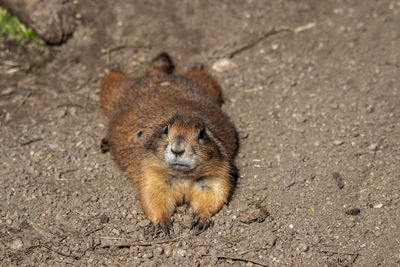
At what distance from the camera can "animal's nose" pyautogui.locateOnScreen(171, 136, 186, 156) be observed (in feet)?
14.3

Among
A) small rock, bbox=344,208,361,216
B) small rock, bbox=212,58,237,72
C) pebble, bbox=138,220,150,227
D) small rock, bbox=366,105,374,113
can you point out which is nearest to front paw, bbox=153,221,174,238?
pebble, bbox=138,220,150,227

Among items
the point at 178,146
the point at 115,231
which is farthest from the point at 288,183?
the point at 115,231

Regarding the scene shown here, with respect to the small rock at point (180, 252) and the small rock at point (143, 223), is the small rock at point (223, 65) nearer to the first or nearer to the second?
the small rock at point (143, 223)

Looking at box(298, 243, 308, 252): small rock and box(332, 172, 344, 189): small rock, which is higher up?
box(298, 243, 308, 252): small rock

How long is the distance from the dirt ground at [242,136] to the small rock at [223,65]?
30 mm

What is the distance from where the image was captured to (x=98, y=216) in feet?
16.5

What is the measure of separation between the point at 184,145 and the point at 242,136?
6.02 ft

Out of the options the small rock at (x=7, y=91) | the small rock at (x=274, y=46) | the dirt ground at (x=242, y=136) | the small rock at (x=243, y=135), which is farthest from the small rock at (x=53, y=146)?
the small rock at (x=274, y=46)

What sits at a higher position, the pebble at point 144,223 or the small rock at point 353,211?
the small rock at point 353,211

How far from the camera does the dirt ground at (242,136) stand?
4.66 m

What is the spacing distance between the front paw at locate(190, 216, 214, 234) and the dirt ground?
0.05m

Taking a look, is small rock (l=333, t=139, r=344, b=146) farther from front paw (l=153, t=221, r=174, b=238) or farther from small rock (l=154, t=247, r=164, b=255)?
small rock (l=154, t=247, r=164, b=255)

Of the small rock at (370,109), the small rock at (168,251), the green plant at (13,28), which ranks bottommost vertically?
the small rock at (168,251)

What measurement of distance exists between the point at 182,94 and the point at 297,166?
1640 millimetres
